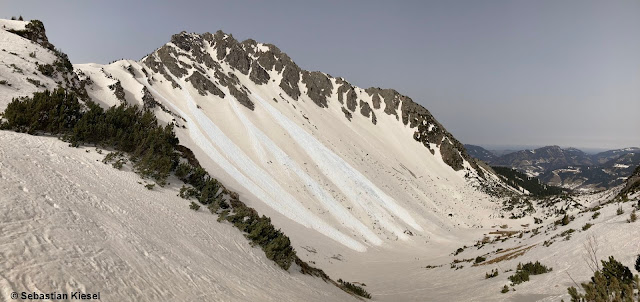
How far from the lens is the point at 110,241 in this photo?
8.24 m

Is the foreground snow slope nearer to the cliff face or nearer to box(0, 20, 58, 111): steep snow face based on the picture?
box(0, 20, 58, 111): steep snow face

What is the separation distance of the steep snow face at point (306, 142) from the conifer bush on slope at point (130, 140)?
15.3m

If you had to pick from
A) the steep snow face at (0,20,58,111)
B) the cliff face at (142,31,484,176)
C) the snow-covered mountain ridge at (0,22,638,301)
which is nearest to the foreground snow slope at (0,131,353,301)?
the snow-covered mountain ridge at (0,22,638,301)

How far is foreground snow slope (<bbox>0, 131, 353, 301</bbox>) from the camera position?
621 cm

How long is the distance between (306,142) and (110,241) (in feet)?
167

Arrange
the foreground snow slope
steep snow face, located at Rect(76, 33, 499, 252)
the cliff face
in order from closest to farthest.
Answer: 1. the foreground snow slope
2. steep snow face, located at Rect(76, 33, 499, 252)
3. the cliff face

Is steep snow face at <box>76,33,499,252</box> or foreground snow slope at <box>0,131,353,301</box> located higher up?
steep snow face at <box>76,33,499,252</box>

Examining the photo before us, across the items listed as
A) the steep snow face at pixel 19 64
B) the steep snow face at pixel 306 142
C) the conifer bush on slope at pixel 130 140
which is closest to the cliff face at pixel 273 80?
the steep snow face at pixel 306 142

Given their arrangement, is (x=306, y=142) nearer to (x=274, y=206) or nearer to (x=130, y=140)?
(x=274, y=206)

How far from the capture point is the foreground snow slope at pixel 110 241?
621 cm

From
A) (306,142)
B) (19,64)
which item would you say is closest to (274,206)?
(306,142)

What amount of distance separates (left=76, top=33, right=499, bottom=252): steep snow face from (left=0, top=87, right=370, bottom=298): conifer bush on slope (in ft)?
50.1

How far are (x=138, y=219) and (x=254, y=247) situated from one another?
6.02 m

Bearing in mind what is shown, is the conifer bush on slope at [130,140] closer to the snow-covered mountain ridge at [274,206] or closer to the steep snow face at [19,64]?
the snow-covered mountain ridge at [274,206]
